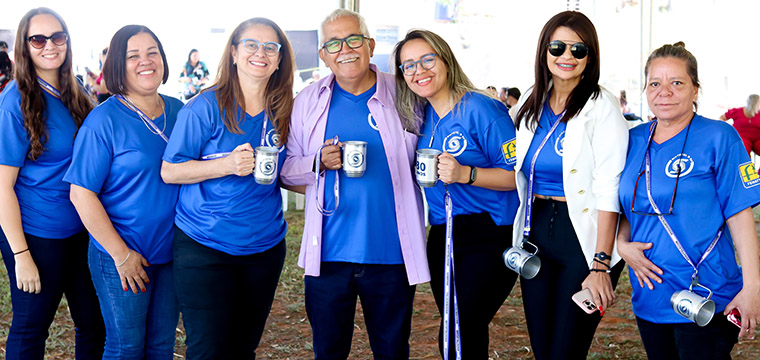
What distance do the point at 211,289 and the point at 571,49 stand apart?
164 cm

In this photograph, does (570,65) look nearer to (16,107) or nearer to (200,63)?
(16,107)

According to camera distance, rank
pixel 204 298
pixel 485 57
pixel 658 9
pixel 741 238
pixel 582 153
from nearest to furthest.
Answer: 1. pixel 741 238
2. pixel 582 153
3. pixel 204 298
4. pixel 485 57
5. pixel 658 9

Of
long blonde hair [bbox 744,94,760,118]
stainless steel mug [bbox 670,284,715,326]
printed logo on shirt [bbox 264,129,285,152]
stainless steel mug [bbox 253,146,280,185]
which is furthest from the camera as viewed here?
long blonde hair [bbox 744,94,760,118]

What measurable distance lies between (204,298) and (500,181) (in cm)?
124

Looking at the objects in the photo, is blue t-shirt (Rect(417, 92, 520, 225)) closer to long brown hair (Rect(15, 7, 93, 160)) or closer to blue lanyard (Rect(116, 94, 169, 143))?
blue lanyard (Rect(116, 94, 169, 143))

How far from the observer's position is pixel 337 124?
9.02 ft

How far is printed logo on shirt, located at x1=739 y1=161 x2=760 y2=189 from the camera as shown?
2.24 meters

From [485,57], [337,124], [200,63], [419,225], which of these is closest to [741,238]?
[419,225]

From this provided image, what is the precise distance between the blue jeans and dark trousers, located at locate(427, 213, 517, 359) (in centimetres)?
117

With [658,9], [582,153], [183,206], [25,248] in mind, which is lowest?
[25,248]

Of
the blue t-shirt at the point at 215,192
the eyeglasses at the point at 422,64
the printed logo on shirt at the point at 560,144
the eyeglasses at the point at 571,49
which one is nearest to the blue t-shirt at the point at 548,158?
the printed logo on shirt at the point at 560,144

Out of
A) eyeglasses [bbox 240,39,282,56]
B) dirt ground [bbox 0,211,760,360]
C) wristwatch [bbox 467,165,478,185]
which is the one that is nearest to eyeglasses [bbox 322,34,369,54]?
eyeglasses [bbox 240,39,282,56]

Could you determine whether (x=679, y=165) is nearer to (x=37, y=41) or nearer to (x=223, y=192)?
(x=223, y=192)

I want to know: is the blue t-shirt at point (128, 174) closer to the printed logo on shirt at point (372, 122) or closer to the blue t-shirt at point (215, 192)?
the blue t-shirt at point (215, 192)
